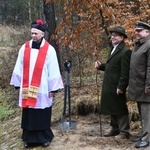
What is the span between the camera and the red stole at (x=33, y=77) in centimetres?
550

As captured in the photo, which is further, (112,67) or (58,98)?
(58,98)

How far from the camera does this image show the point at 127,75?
5.36m

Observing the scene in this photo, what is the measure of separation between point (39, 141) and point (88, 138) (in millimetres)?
944

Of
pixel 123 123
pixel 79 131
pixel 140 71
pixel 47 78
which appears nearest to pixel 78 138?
pixel 79 131

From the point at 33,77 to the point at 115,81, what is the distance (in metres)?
1.37

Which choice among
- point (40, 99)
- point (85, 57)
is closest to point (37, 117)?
point (40, 99)

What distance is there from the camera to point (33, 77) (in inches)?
218

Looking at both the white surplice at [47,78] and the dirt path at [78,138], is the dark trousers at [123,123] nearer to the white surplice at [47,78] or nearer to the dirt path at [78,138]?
the dirt path at [78,138]

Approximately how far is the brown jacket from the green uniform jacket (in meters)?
0.20

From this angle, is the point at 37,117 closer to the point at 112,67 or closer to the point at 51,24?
the point at 112,67

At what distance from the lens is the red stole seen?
550cm

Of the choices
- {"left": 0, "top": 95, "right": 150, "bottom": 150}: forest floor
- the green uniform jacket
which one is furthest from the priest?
the green uniform jacket

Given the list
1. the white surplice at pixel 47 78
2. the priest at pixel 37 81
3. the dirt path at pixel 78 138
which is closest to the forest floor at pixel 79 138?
the dirt path at pixel 78 138

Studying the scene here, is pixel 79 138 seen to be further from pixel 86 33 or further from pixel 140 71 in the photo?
pixel 86 33
